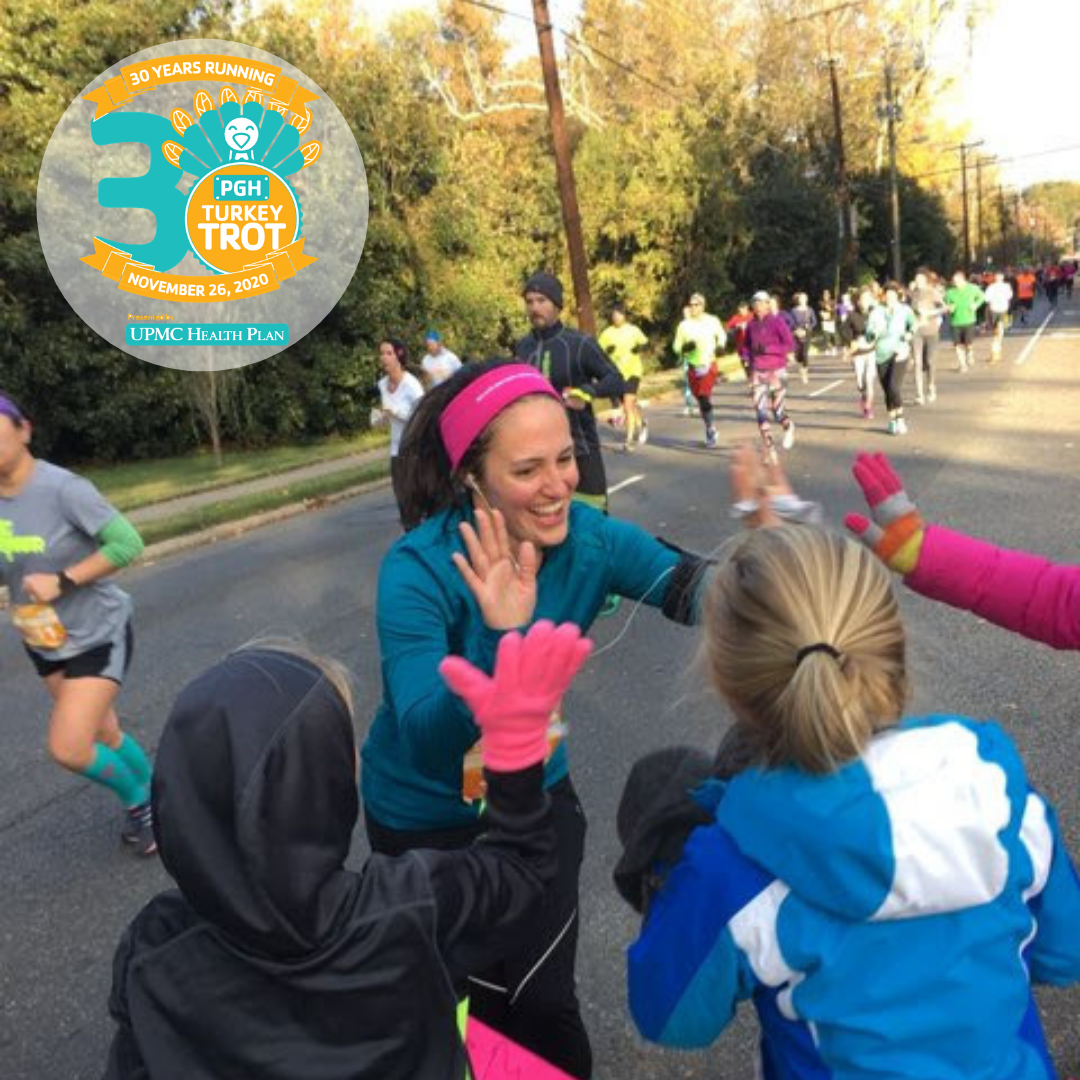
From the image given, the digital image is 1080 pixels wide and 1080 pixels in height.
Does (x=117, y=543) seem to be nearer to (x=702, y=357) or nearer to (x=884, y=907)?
(x=884, y=907)

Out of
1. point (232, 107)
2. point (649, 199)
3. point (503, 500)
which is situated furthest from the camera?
point (649, 199)

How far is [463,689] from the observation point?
4.40 ft

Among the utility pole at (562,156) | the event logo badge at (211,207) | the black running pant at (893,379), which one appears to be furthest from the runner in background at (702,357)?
the event logo badge at (211,207)

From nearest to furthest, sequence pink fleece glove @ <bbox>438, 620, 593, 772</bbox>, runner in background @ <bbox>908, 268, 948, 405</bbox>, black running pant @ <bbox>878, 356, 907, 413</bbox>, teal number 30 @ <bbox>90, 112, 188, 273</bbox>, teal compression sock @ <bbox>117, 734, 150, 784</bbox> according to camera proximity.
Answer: pink fleece glove @ <bbox>438, 620, 593, 772</bbox> → teal compression sock @ <bbox>117, 734, 150, 784</bbox> → black running pant @ <bbox>878, 356, 907, 413</bbox> → teal number 30 @ <bbox>90, 112, 188, 273</bbox> → runner in background @ <bbox>908, 268, 948, 405</bbox>

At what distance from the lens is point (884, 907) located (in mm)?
1254

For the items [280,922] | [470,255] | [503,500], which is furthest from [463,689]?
[470,255]

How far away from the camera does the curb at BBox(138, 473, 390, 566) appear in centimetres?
998

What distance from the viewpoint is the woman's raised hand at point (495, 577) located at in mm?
1747

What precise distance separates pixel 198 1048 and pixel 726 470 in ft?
35.0

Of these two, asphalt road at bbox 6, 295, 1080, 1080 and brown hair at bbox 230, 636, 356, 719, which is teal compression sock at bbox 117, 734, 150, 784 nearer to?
asphalt road at bbox 6, 295, 1080, 1080

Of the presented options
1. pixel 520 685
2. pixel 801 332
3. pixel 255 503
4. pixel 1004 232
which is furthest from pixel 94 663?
pixel 1004 232

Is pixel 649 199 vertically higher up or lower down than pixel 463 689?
higher up

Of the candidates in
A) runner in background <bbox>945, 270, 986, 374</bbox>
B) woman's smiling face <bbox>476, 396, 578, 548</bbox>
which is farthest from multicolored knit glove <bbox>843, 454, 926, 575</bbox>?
runner in background <bbox>945, 270, 986, 374</bbox>

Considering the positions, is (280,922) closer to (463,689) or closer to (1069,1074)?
(463,689)
